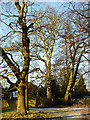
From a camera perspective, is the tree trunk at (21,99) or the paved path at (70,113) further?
the paved path at (70,113)

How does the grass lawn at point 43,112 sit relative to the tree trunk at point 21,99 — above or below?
below

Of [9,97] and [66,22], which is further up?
[66,22]

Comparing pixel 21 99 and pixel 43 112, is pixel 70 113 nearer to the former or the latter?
pixel 43 112

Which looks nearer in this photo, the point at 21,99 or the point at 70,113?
the point at 21,99

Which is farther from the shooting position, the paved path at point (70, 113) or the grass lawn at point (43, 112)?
the paved path at point (70, 113)

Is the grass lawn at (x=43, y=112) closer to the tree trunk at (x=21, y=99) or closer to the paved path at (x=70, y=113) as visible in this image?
the paved path at (x=70, y=113)

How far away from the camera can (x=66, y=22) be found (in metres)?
4.32

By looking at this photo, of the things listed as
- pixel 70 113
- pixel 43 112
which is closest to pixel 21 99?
pixel 43 112

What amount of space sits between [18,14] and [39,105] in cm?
282

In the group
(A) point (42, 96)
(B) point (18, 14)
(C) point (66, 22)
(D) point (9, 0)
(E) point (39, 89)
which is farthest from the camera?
(A) point (42, 96)

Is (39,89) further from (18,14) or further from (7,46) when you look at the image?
(18,14)

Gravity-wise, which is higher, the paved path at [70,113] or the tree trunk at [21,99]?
the tree trunk at [21,99]

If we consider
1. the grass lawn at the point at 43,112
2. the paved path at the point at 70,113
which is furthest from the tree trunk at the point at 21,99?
the paved path at the point at 70,113

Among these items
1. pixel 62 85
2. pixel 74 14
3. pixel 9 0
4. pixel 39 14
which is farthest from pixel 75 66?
pixel 9 0
